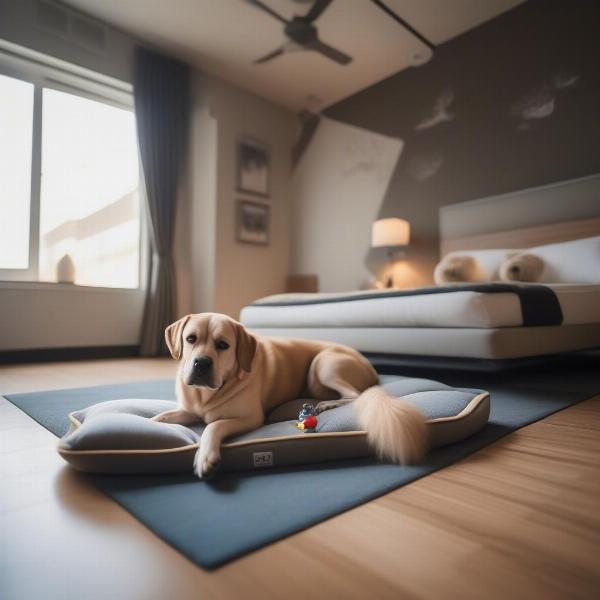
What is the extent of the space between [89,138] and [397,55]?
123 inches

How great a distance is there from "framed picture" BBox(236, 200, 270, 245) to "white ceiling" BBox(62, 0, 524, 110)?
1366 mm

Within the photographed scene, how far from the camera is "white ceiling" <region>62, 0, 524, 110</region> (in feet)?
11.3

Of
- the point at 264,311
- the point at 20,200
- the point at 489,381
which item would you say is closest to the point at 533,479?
the point at 489,381

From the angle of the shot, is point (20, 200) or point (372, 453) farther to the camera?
point (20, 200)

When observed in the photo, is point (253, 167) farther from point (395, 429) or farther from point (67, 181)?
point (395, 429)

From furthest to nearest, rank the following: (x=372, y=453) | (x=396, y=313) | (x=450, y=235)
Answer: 1. (x=450, y=235)
2. (x=396, y=313)
3. (x=372, y=453)

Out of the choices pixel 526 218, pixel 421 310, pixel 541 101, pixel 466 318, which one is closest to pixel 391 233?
pixel 526 218

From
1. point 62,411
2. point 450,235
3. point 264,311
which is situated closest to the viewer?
point 62,411

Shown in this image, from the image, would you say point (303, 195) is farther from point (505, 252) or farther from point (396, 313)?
point (396, 313)

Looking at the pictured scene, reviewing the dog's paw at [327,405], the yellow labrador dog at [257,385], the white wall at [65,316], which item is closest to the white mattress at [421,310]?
the yellow labrador dog at [257,385]

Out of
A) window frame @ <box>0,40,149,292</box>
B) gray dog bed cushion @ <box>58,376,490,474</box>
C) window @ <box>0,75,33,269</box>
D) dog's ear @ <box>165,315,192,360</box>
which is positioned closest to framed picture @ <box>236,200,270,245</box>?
window frame @ <box>0,40,149,292</box>

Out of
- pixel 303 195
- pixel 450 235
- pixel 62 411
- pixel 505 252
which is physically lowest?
pixel 62 411

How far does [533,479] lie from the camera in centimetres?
92

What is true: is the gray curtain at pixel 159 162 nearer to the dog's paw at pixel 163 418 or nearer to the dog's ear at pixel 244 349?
the dog's paw at pixel 163 418
